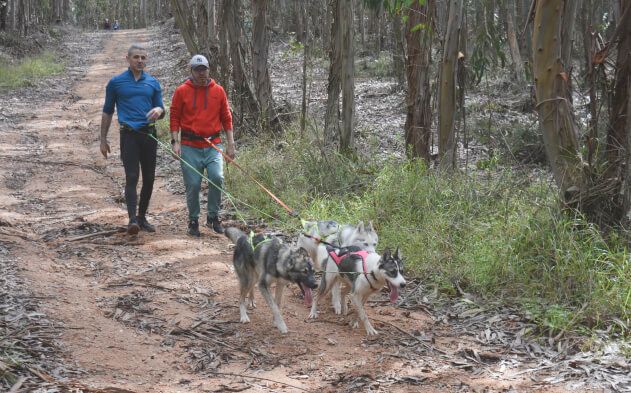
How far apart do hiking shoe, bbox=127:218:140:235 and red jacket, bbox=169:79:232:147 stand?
1.19m

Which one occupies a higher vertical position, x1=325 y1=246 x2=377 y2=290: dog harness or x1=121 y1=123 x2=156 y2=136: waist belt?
x1=121 y1=123 x2=156 y2=136: waist belt

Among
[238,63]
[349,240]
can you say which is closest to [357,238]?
[349,240]

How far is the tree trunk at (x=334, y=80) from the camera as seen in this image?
1164 centimetres

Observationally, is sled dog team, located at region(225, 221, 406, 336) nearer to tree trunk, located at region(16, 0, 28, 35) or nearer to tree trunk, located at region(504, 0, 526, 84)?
tree trunk, located at region(504, 0, 526, 84)

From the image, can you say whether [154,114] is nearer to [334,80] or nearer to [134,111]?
[134,111]

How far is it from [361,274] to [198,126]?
3491 mm

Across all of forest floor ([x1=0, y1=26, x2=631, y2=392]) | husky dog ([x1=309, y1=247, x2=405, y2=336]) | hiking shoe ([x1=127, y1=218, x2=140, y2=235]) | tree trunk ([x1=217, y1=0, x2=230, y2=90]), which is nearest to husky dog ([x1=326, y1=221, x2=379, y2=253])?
husky dog ([x1=309, y1=247, x2=405, y2=336])

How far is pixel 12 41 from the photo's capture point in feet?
107

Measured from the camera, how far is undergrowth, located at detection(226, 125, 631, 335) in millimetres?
6328

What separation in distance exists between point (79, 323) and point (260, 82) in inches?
386

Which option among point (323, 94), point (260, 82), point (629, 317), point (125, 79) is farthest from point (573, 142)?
point (323, 94)

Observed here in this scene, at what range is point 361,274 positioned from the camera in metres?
6.05

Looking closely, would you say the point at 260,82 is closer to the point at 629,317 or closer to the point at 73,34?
the point at 629,317

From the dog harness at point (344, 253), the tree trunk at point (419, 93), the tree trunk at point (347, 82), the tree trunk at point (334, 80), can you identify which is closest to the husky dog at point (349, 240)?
the dog harness at point (344, 253)
